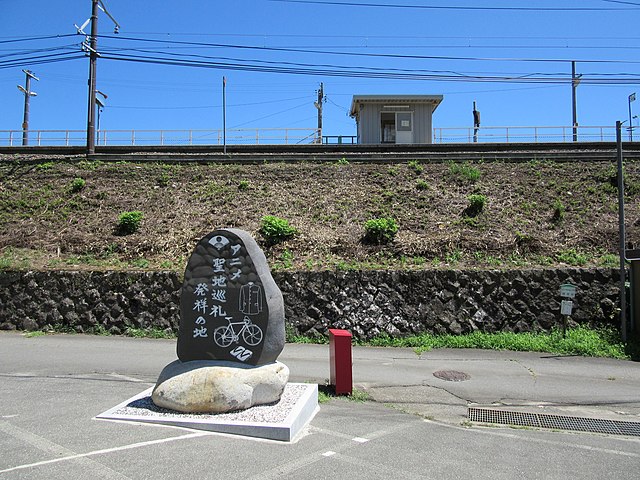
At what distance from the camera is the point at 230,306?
660 cm

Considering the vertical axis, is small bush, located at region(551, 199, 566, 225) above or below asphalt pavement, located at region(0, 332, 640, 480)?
above

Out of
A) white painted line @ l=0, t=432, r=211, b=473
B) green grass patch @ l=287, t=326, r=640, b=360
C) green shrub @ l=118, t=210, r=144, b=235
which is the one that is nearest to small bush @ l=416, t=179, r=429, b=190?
green grass patch @ l=287, t=326, r=640, b=360

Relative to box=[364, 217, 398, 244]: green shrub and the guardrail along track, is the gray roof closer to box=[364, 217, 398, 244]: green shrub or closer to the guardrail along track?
the guardrail along track

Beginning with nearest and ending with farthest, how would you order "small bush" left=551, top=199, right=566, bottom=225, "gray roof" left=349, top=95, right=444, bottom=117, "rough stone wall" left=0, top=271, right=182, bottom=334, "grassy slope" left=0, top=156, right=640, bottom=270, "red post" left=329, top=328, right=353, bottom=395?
"red post" left=329, top=328, right=353, bottom=395 < "rough stone wall" left=0, top=271, right=182, bottom=334 < "grassy slope" left=0, top=156, right=640, bottom=270 < "small bush" left=551, top=199, right=566, bottom=225 < "gray roof" left=349, top=95, right=444, bottom=117

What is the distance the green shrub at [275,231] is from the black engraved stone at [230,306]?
829 cm

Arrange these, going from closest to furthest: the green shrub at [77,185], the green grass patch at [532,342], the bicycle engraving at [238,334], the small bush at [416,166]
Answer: the bicycle engraving at [238,334] < the green grass patch at [532,342] < the green shrub at [77,185] < the small bush at [416,166]

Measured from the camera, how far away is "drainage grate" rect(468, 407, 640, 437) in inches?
263

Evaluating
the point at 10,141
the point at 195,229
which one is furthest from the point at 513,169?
the point at 10,141

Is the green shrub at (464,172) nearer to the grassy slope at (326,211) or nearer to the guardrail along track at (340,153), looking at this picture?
the grassy slope at (326,211)

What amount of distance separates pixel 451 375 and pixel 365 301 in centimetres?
372

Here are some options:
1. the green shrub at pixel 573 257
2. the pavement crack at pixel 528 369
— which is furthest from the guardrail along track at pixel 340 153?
the pavement crack at pixel 528 369

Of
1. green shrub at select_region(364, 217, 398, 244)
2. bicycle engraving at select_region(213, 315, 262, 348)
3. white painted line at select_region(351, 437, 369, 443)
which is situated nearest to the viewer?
white painted line at select_region(351, 437, 369, 443)

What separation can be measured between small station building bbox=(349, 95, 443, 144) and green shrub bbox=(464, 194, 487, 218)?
32.9 feet

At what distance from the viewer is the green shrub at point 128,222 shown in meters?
16.0
